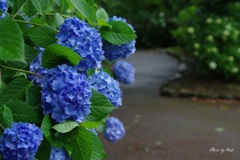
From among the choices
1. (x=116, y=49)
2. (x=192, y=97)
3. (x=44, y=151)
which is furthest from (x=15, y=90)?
(x=192, y=97)

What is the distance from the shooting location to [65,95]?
2.96ft

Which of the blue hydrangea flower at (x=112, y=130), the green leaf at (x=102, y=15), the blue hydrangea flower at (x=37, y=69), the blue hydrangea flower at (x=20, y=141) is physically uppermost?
the green leaf at (x=102, y=15)

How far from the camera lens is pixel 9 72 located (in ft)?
3.47

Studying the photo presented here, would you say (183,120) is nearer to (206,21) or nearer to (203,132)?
(203,132)

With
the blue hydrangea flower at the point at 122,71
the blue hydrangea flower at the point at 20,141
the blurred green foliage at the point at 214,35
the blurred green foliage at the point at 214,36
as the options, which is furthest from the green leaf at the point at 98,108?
the blurred green foliage at the point at 214,36

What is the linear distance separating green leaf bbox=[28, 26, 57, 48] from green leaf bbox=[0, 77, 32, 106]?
0.30 feet

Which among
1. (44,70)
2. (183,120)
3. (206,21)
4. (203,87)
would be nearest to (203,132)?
(183,120)

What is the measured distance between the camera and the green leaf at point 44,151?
3.34ft

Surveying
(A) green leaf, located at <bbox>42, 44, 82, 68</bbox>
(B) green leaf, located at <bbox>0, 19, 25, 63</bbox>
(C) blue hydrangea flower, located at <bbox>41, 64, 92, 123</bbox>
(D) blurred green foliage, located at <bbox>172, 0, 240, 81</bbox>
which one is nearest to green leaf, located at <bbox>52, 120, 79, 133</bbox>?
(C) blue hydrangea flower, located at <bbox>41, 64, 92, 123</bbox>

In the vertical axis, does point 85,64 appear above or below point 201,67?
above

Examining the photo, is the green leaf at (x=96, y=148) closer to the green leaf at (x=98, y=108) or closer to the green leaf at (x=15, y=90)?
the green leaf at (x=98, y=108)

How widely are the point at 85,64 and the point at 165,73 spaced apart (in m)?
9.07

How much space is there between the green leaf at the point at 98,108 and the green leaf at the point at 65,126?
3.5 inches

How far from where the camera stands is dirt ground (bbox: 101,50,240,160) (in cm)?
468
